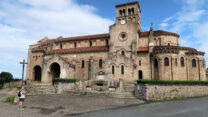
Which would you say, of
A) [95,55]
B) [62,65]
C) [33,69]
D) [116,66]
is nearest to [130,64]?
[116,66]

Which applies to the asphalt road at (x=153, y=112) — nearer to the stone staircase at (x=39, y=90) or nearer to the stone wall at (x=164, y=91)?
the stone wall at (x=164, y=91)

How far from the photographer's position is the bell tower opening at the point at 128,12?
40.6 m

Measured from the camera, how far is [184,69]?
87.4 ft

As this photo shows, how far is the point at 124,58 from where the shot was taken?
2778cm

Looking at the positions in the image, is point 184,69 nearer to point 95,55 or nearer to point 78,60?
point 95,55

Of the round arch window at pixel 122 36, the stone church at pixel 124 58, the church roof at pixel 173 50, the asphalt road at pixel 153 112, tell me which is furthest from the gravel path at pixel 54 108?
the round arch window at pixel 122 36

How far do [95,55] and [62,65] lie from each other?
24.2 ft

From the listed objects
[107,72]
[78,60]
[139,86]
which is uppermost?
[78,60]

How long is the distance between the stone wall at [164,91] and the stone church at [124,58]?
5.80 m

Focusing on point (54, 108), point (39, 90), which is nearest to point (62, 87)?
point (39, 90)

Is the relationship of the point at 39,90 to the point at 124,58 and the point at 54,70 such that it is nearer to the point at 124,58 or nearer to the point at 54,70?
the point at 54,70

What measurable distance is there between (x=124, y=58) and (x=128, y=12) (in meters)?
19.9

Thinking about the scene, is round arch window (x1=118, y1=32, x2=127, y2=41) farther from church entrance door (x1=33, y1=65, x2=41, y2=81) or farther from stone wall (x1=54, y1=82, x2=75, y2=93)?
church entrance door (x1=33, y1=65, x2=41, y2=81)

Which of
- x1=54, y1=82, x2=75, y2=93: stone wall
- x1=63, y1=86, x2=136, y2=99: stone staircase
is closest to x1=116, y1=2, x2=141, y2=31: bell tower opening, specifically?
x1=63, y1=86, x2=136, y2=99: stone staircase
